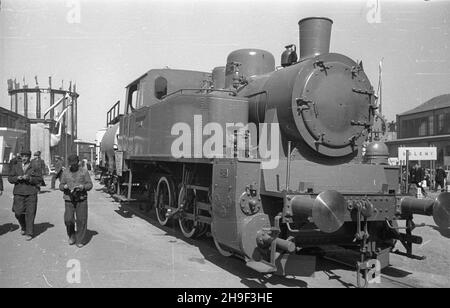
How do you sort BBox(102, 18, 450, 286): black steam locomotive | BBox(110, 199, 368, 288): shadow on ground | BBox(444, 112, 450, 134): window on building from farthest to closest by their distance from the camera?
1. BBox(444, 112, 450, 134): window on building
2. BBox(110, 199, 368, 288): shadow on ground
3. BBox(102, 18, 450, 286): black steam locomotive

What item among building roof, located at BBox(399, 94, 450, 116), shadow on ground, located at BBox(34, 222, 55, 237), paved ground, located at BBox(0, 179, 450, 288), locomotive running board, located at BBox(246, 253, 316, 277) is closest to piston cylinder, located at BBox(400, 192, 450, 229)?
paved ground, located at BBox(0, 179, 450, 288)

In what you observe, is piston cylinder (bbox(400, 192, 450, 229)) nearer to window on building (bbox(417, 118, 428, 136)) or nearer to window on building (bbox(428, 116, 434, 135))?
window on building (bbox(428, 116, 434, 135))

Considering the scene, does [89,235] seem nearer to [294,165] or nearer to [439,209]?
[294,165]

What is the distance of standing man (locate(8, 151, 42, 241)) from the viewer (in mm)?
7367

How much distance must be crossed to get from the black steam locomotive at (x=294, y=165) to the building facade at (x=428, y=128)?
24207 mm

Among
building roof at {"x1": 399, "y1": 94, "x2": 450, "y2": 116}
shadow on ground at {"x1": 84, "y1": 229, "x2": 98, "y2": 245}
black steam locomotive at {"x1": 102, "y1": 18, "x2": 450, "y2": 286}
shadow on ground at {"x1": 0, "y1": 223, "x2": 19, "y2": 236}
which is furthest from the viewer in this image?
building roof at {"x1": 399, "y1": 94, "x2": 450, "y2": 116}

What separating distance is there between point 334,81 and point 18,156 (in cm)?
584

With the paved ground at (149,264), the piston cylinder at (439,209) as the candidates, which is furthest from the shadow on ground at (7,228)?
the piston cylinder at (439,209)

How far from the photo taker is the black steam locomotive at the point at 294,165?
4.66m

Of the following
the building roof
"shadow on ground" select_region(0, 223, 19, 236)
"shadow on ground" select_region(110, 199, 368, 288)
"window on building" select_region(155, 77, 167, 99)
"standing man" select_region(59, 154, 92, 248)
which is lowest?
"shadow on ground" select_region(110, 199, 368, 288)

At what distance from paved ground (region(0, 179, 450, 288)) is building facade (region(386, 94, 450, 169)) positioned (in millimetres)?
23535

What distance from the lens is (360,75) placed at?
565cm

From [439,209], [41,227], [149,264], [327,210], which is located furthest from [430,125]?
[327,210]
